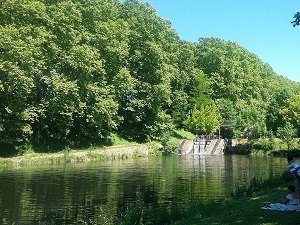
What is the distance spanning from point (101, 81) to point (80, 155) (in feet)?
42.5

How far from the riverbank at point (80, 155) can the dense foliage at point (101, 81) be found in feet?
9.64

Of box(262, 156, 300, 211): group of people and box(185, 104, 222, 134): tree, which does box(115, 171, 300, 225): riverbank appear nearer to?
box(262, 156, 300, 211): group of people

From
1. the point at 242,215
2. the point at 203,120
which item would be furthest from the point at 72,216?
the point at 203,120

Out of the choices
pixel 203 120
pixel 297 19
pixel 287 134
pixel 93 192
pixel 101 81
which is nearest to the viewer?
pixel 297 19

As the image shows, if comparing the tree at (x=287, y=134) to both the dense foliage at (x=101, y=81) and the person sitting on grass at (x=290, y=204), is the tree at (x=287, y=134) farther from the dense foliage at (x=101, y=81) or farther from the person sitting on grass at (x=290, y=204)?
the person sitting on grass at (x=290, y=204)

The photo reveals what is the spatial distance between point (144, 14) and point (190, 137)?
23.7 m

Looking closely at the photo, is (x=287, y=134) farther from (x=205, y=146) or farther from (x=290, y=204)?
(x=290, y=204)

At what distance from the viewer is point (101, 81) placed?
54.6 metres

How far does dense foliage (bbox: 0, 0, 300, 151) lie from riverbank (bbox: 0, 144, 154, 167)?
2.94 m

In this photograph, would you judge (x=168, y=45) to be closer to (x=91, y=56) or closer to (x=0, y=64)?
(x=91, y=56)

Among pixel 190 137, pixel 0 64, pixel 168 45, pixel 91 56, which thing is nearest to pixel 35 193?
pixel 0 64

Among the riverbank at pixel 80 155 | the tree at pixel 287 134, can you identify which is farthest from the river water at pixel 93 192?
the tree at pixel 287 134

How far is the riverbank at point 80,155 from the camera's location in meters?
39.5

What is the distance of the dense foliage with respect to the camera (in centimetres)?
4228
